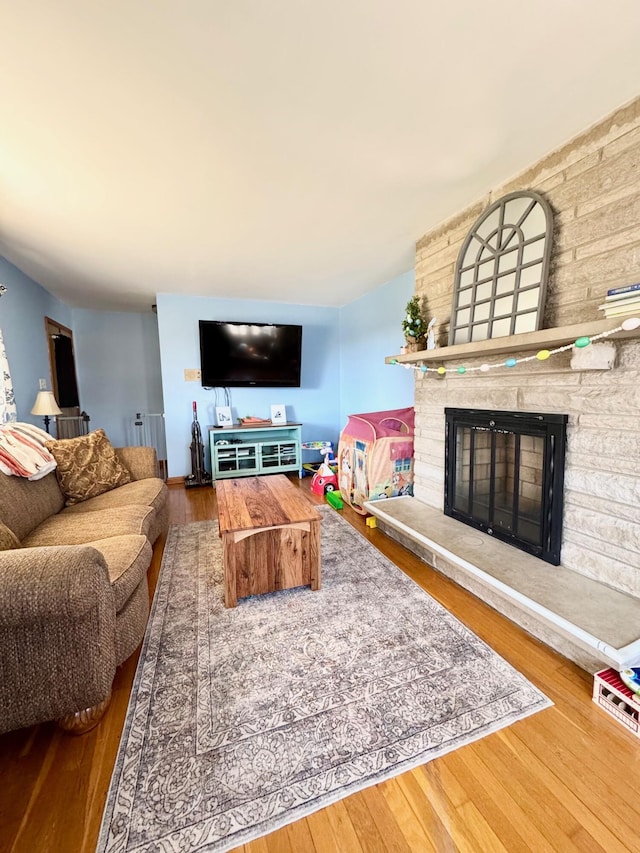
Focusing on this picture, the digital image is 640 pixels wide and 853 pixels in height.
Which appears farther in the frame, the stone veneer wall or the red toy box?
the stone veneer wall

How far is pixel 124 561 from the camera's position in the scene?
4.94 ft

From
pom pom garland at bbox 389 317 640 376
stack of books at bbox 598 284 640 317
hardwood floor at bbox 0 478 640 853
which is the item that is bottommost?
hardwood floor at bbox 0 478 640 853

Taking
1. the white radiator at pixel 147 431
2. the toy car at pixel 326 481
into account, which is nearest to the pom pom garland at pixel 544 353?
the toy car at pixel 326 481

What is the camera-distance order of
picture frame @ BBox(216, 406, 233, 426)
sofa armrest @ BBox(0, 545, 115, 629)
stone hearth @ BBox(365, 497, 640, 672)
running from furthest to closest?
picture frame @ BBox(216, 406, 233, 426)
stone hearth @ BBox(365, 497, 640, 672)
sofa armrest @ BBox(0, 545, 115, 629)

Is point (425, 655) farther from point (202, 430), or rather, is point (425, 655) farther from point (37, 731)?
point (202, 430)

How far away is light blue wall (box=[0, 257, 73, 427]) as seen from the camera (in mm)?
3001

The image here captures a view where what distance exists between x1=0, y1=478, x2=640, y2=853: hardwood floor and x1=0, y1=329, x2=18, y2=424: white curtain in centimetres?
226

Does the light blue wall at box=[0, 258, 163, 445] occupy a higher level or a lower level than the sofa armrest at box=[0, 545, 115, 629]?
higher

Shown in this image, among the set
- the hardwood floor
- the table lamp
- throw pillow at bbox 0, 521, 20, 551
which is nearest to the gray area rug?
the hardwood floor

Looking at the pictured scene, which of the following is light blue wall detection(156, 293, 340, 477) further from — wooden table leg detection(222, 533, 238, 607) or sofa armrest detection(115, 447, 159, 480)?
wooden table leg detection(222, 533, 238, 607)

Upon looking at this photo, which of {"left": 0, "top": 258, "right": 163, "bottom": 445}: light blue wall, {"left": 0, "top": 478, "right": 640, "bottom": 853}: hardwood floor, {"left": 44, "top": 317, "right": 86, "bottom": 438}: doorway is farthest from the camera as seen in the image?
{"left": 0, "top": 258, "right": 163, "bottom": 445}: light blue wall

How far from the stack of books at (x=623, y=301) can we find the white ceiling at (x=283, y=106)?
811mm

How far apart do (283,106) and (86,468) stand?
7.84 feet

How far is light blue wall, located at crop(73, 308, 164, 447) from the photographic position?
507cm
